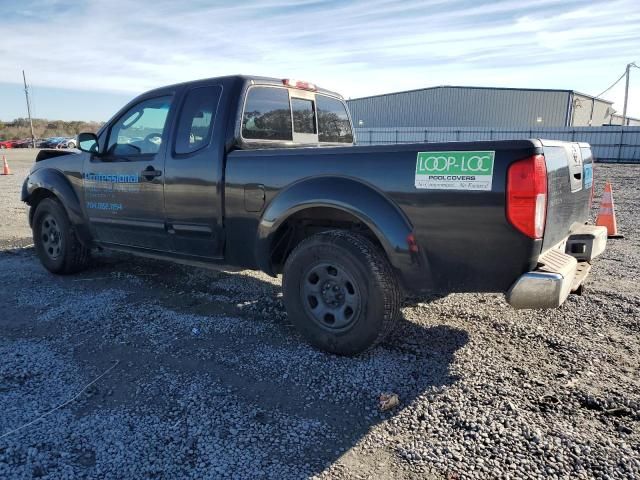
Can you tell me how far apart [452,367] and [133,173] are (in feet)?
11.0

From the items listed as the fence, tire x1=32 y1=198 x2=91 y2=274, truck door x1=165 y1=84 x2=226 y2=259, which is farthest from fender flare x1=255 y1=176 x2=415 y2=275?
the fence

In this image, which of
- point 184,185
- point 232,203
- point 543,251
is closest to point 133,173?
point 184,185

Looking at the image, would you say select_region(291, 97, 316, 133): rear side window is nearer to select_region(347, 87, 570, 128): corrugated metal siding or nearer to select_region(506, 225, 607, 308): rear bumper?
select_region(506, 225, 607, 308): rear bumper

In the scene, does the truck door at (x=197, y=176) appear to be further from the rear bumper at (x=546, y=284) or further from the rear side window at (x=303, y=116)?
the rear bumper at (x=546, y=284)

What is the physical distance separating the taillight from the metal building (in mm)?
35574

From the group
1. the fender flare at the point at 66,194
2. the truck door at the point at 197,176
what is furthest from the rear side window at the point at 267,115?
the fender flare at the point at 66,194

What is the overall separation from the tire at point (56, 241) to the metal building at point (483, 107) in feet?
109

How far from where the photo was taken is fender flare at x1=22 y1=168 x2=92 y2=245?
17.3 ft

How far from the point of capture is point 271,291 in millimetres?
4949

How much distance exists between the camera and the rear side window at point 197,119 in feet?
13.6

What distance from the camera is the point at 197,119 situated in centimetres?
425

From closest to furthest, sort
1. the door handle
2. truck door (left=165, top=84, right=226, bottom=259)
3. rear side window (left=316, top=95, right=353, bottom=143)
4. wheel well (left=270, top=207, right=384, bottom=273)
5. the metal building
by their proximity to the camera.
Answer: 1. wheel well (left=270, top=207, right=384, bottom=273)
2. truck door (left=165, top=84, right=226, bottom=259)
3. the door handle
4. rear side window (left=316, top=95, right=353, bottom=143)
5. the metal building

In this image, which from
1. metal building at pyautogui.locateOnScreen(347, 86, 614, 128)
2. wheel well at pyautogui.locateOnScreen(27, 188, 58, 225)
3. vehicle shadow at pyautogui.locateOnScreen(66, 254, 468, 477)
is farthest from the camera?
metal building at pyautogui.locateOnScreen(347, 86, 614, 128)

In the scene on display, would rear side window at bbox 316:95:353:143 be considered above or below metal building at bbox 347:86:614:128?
below
